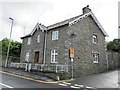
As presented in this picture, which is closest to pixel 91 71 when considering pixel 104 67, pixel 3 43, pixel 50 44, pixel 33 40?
pixel 104 67

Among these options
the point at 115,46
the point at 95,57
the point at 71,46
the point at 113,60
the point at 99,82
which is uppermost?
the point at 115,46

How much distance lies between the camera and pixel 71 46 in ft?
56.2

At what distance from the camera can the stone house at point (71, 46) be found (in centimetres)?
1705

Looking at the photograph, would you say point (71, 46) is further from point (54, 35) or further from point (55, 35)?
point (54, 35)

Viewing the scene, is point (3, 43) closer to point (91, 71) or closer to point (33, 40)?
point (33, 40)

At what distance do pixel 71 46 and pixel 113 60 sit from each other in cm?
995

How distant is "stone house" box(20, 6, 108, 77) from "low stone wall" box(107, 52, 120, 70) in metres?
1.49

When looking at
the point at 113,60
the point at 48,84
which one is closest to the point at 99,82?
the point at 48,84

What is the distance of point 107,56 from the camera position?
2214cm

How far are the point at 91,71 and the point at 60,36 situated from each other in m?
6.10

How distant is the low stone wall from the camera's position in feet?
74.0

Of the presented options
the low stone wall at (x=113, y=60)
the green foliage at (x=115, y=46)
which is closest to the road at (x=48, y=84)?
the low stone wall at (x=113, y=60)

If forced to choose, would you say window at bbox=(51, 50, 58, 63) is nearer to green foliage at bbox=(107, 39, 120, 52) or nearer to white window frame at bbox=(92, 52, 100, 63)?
white window frame at bbox=(92, 52, 100, 63)

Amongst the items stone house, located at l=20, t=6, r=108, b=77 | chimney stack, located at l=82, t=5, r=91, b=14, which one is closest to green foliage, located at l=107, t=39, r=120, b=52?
stone house, located at l=20, t=6, r=108, b=77
